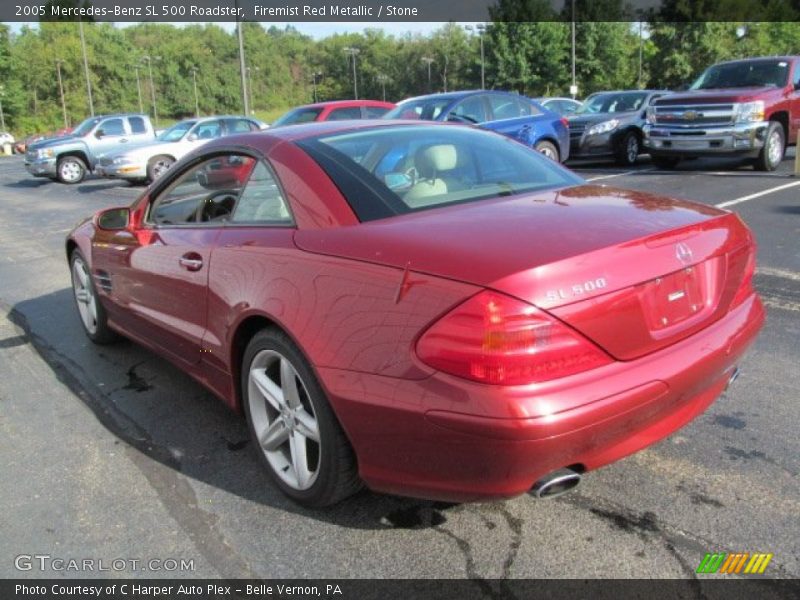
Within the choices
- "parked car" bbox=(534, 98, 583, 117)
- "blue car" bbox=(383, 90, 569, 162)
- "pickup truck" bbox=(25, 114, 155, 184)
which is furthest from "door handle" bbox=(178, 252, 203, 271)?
"pickup truck" bbox=(25, 114, 155, 184)

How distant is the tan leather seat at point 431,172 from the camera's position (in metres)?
2.78

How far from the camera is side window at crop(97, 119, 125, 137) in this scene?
790 inches

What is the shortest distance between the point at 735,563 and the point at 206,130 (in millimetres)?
17101

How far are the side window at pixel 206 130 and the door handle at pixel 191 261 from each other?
1495cm

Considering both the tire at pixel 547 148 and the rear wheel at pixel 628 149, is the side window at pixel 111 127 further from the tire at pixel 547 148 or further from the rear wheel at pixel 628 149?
the rear wheel at pixel 628 149

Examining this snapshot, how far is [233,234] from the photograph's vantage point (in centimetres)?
301

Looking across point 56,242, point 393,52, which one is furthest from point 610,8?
point 56,242

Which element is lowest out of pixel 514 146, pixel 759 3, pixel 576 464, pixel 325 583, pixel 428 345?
pixel 325 583

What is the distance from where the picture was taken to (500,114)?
12078mm

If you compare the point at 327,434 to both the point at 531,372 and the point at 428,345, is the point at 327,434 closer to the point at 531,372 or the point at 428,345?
the point at 428,345

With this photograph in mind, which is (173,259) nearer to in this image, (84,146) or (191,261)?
(191,261)

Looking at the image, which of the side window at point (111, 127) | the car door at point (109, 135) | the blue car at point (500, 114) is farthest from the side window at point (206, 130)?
the blue car at point (500, 114)

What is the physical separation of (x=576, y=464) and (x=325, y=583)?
36.3 inches

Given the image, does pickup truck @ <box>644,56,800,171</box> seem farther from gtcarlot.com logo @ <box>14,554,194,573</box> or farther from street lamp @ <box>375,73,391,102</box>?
street lamp @ <box>375,73,391,102</box>
